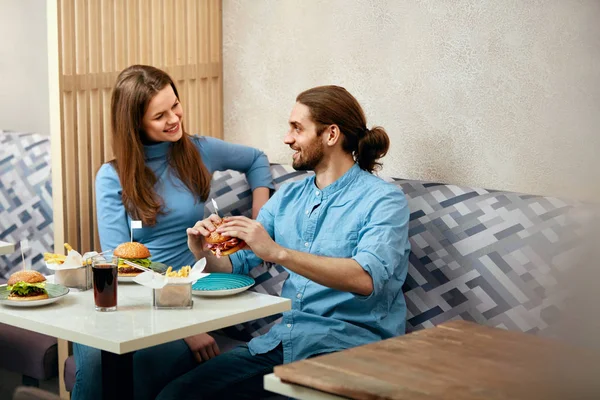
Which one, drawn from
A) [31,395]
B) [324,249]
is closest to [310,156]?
[324,249]

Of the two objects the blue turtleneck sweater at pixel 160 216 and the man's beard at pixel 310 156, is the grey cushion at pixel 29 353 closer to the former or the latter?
the blue turtleneck sweater at pixel 160 216

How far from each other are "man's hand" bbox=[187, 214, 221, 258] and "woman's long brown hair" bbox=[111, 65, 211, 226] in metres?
0.31

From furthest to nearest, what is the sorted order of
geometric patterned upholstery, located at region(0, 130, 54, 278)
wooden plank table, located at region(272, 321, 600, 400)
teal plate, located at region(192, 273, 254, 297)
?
geometric patterned upholstery, located at region(0, 130, 54, 278), teal plate, located at region(192, 273, 254, 297), wooden plank table, located at region(272, 321, 600, 400)

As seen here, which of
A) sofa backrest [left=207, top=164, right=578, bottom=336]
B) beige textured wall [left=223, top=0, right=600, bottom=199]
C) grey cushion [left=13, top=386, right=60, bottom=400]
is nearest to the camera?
grey cushion [left=13, top=386, right=60, bottom=400]

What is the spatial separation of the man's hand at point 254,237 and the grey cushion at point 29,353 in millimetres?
1001

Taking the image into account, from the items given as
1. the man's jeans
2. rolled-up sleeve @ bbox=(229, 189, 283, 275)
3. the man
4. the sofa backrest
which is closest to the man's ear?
the man

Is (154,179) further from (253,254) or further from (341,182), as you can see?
(341,182)

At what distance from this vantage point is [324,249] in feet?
6.70

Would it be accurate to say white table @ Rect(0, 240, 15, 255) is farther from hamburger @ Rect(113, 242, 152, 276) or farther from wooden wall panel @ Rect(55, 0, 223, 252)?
hamburger @ Rect(113, 242, 152, 276)

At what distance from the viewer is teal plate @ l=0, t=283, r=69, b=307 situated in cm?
172

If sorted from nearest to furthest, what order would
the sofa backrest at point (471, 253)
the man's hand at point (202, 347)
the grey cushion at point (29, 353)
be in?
the sofa backrest at point (471, 253)
the man's hand at point (202, 347)
the grey cushion at point (29, 353)

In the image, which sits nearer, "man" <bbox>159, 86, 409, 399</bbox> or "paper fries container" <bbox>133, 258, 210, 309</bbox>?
"paper fries container" <bbox>133, 258, 210, 309</bbox>

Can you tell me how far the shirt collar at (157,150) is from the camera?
2.36m

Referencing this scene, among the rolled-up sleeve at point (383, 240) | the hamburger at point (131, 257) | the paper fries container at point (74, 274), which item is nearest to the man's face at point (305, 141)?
the rolled-up sleeve at point (383, 240)
